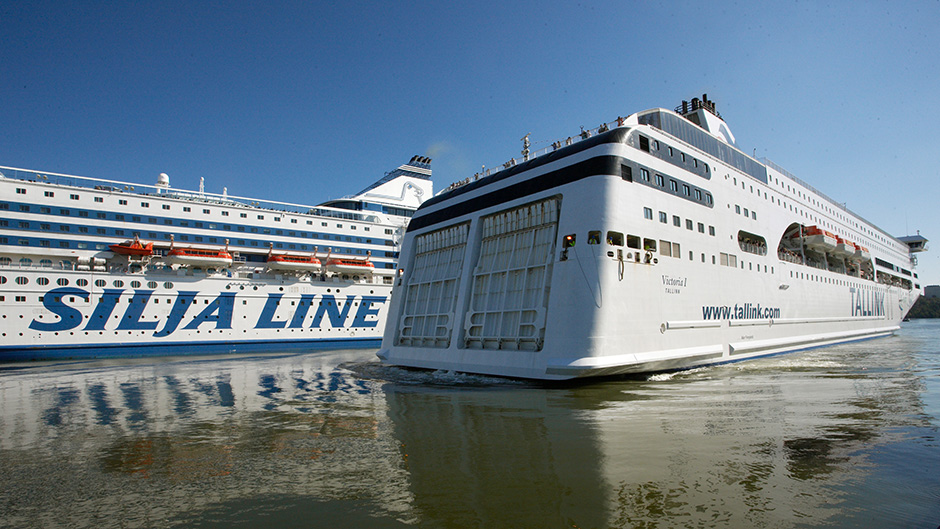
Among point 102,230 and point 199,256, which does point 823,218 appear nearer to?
point 199,256

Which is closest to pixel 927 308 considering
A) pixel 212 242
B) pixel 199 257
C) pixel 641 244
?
pixel 641 244

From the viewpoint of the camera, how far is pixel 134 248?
30.7m

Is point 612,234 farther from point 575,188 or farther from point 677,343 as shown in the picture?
point 677,343

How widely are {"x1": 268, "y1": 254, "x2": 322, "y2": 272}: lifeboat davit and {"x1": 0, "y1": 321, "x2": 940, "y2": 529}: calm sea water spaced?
22.8m

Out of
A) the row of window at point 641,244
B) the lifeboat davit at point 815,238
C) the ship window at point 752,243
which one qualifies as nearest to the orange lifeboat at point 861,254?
the lifeboat davit at point 815,238

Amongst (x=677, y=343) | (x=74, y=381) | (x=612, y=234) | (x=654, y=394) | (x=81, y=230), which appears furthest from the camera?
(x=81, y=230)

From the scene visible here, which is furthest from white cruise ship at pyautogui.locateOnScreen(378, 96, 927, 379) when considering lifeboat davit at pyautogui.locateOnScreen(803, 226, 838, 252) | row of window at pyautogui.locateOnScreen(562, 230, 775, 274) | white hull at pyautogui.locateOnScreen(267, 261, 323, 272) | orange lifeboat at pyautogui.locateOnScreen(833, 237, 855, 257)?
white hull at pyautogui.locateOnScreen(267, 261, 323, 272)

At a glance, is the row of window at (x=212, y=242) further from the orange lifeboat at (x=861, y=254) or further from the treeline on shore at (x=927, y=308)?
the treeline on shore at (x=927, y=308)

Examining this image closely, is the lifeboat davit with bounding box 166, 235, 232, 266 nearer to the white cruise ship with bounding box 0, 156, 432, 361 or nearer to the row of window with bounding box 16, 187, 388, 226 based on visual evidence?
the white cruise ship with bounding box 0, 156, 432, 361

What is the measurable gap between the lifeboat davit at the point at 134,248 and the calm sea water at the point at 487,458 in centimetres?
2053

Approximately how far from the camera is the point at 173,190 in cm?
3506

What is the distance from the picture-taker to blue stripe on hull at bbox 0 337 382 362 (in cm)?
2570

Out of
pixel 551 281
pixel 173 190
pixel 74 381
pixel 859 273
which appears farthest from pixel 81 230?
pixel 859 273

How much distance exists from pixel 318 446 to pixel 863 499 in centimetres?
661
